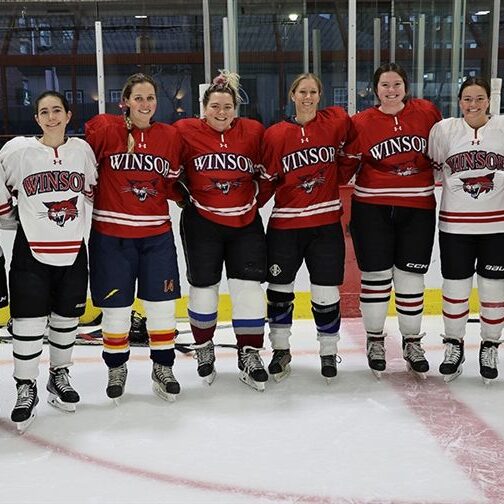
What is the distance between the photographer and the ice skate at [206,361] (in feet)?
8.53

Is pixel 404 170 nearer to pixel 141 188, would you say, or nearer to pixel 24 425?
pixel 141 188

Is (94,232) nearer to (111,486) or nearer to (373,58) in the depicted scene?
(111,486)

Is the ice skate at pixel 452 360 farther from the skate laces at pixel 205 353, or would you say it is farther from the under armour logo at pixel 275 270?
the skate laces at pixel 205 353

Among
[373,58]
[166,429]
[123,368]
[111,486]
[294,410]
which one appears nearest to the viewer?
[111,486]

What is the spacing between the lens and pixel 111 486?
5.83ft

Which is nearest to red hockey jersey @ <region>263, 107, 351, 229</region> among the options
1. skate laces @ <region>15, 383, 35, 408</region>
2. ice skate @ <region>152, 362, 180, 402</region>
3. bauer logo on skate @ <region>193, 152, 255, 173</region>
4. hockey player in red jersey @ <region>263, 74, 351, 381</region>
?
hockey player in red jersey @ <region>263, 74, 351, 381</region>

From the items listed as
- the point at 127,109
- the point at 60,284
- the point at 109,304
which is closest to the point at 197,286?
the point at 109,304

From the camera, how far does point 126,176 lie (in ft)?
7.59

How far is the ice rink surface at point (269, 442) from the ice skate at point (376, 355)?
0.16 feet

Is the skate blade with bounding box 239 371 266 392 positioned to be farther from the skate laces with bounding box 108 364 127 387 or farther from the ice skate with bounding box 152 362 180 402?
the skate laces with bounding box 108 364 127 387

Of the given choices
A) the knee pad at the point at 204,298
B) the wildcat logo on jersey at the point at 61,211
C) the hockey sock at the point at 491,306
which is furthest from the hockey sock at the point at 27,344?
the hockey sock at the point at 491,306

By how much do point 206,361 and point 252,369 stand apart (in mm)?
195

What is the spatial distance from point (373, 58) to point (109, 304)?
257 cm

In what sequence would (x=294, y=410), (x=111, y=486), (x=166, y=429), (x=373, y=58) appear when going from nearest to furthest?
(x=111, y=486) < (x=166, y=429) < (x=294, y=410) < (x=373, y=58)
